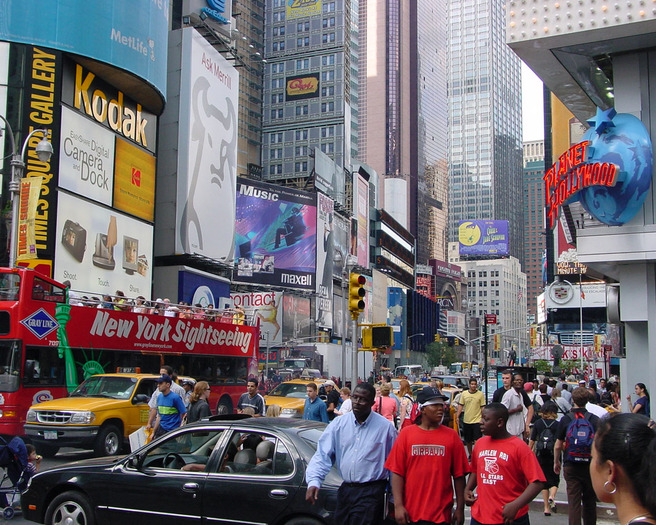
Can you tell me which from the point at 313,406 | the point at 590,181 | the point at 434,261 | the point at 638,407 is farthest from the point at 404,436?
the point at 434,261

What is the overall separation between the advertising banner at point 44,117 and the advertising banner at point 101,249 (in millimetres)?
737

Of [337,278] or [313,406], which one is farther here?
[337,278]

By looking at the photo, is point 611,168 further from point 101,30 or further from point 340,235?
point 340,235

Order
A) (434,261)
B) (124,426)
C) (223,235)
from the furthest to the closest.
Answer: (434,261), (223,235), (124,426)

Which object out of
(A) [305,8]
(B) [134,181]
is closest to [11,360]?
(B) [134,181]

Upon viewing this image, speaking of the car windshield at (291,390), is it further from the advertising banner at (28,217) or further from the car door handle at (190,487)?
the car door handle at (190,487)

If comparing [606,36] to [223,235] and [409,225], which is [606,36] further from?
[409,225]

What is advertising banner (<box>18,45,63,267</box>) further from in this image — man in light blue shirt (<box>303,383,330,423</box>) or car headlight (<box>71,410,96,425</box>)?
man in light blue shirt (<box>303,383,330,423</box>)

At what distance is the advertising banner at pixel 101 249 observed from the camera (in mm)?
37250

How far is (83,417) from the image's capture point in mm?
14898

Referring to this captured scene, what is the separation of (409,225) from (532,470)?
19109 cm

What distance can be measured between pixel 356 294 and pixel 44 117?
27.0 meters

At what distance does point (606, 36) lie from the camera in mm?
14727

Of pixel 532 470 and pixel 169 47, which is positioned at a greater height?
pixel 169 47
